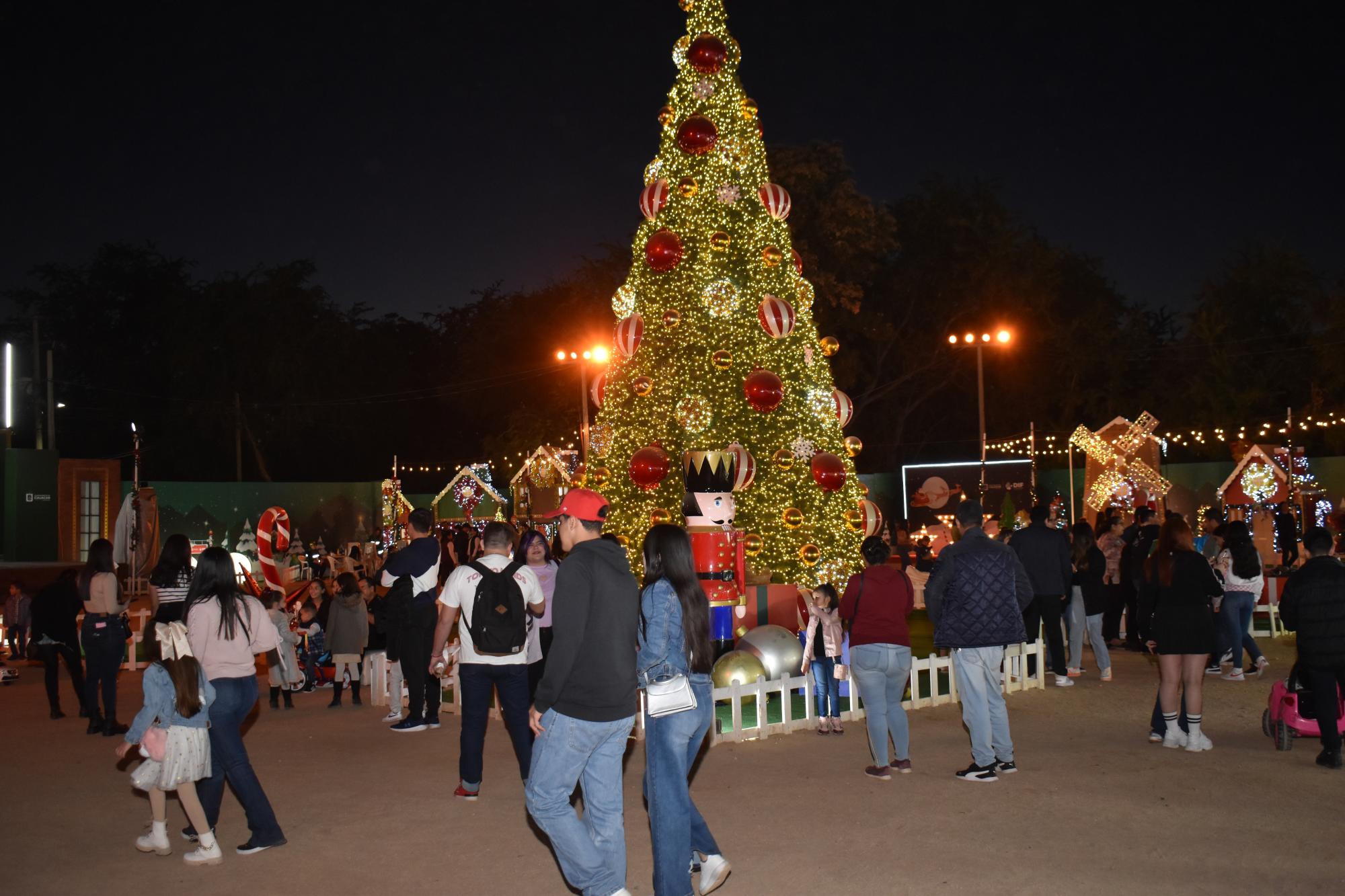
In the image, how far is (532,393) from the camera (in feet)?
148

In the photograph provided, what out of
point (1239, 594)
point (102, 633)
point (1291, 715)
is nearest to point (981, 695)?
point (1291, 715)

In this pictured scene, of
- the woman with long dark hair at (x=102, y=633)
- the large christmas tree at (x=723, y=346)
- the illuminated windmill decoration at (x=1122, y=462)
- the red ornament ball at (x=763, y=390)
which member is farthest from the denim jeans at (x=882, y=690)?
the illuminated windmill decoration at (x=1122, y=462)

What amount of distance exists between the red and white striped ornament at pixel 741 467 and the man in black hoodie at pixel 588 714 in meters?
10.1

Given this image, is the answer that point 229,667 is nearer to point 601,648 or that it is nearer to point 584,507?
point 584,507

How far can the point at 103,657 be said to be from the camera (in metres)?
10.3

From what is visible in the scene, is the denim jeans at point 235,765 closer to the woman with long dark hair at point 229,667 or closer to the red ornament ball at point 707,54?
the woman with long dark hair at point 229,667

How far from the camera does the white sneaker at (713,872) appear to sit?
574 cm

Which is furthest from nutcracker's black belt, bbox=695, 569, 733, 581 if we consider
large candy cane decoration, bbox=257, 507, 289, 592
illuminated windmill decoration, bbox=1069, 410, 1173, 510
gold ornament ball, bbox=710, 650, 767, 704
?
illuminated windmill decoration, bbox=1069, 410, 1173, 510

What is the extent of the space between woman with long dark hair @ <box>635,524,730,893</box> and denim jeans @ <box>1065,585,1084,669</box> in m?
8.58

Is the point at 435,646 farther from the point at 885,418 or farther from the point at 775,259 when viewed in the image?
the point at 885,418

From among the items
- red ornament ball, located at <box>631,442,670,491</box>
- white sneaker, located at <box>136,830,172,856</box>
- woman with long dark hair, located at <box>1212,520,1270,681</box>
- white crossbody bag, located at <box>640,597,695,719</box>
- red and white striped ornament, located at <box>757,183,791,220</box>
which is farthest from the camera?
red and white striped ornament, located at <box>757,183,791,220</box>

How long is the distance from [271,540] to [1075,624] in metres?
13.5

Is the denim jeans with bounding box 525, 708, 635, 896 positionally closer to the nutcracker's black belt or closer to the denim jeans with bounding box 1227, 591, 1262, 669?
the nutcracker's black belt

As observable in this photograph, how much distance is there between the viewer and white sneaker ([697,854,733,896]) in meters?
5.74
